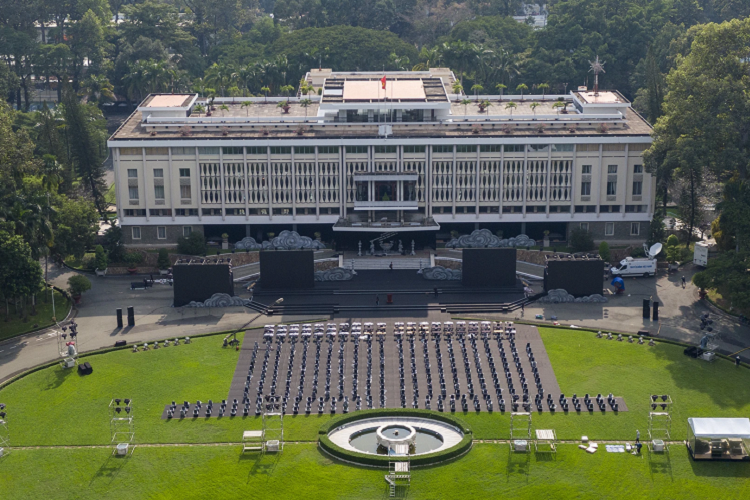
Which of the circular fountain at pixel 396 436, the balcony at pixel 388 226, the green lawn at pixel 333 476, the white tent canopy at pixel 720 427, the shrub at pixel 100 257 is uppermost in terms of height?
the balcony at pixel 388 226

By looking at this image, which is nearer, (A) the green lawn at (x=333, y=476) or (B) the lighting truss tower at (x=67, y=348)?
(A) the green lawn at (x=333, y=476)

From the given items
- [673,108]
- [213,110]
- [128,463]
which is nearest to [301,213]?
[213,110]

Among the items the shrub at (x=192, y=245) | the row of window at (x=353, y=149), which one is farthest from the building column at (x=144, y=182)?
the shrub at (x=192, y=245)

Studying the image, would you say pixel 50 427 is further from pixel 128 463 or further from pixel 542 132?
pixel 542 132

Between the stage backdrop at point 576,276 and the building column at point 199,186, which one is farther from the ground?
the building column at point 199,186

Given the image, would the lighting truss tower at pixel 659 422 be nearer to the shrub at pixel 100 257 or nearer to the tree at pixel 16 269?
the tree at pixel 16 269

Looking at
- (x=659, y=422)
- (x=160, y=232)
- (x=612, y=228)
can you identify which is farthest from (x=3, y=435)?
(x=612, y=228)
